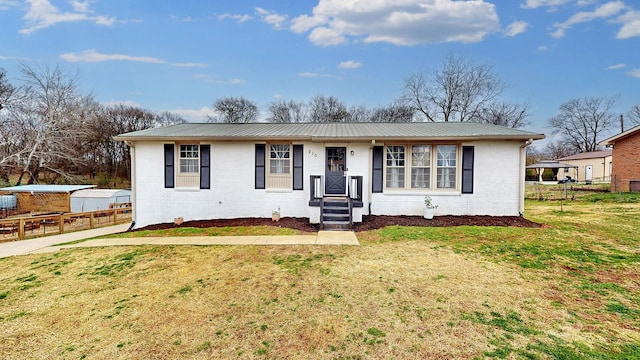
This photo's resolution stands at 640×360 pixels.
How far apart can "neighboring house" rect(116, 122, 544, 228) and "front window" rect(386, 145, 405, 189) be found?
0.04 meters

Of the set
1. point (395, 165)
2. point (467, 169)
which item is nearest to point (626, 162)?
point (467, 169)

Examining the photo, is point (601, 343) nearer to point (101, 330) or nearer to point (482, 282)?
point (482, 282)

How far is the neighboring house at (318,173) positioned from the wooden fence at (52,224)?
3983 mm

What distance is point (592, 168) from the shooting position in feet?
105

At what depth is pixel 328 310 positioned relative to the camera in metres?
3.69

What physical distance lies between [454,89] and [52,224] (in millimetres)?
33202

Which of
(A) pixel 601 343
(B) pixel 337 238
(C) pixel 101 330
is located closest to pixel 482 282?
(A) pixel 601 343

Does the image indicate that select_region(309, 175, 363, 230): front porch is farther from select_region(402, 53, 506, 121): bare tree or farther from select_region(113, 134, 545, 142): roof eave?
select_region(402, 53, 506, 121): bare tree

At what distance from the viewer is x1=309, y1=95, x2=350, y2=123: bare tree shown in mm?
32188

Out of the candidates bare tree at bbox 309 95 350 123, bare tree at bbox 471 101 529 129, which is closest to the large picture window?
bare tree at bbox 309 95 350 123

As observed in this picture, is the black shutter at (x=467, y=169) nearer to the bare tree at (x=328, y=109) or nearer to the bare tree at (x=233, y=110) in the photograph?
the bare tree at (x=328, y=109)

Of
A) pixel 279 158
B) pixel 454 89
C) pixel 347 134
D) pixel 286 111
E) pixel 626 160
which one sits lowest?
pixel 279 158

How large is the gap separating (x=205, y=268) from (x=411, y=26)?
1836 cm

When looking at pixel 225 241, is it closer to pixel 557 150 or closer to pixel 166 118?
pixel 166 118
